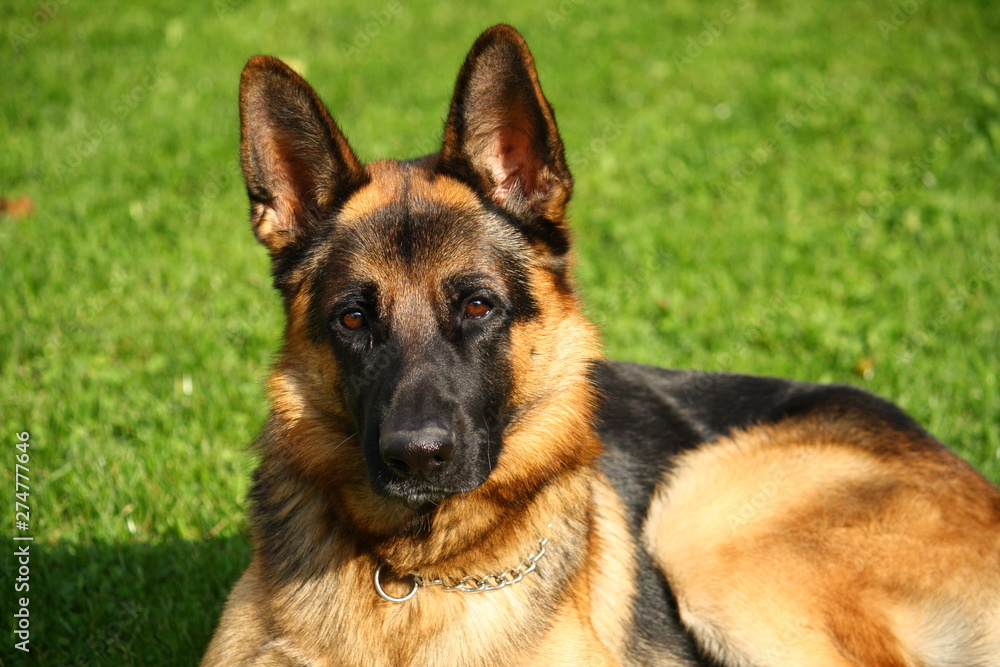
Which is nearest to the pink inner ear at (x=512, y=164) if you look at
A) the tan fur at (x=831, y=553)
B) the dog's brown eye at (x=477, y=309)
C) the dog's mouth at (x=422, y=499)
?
the dog's brown eye at (x=477, y=309)

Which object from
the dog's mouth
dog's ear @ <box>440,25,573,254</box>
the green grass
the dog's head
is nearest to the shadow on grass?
the green grass

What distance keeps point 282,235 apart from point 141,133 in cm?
658

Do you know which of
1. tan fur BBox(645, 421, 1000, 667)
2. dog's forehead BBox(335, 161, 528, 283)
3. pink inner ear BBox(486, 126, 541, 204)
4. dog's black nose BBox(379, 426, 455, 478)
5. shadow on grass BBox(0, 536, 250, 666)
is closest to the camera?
dog's black nose BBox(379, 426, 455, 478)

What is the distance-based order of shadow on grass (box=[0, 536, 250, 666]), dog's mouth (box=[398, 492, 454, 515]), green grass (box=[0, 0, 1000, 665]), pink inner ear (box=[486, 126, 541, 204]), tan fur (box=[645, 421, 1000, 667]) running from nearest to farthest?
dog's mouth (box=[398, 492, 454, 515]), pink inner ear (box=[486, 126, 541, 204]), tan fur (box=[645, 421, 1000, 667]), shadow on grass (box=[0, 536, 250, 666]), green grass (box=[0, 0, 1000, 665])

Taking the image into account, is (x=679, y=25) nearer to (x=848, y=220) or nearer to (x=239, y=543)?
(x=848, y=220)

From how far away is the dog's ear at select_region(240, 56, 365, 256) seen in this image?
325 cm

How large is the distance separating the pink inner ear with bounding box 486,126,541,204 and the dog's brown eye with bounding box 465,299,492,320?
0.50 m

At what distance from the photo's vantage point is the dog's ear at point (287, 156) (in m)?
3.25

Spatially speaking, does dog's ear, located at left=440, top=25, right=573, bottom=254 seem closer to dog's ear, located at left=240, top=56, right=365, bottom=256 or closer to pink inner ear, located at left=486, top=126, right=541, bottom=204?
pink inner ear, located at left=486, top=126, right=541, bottom=204

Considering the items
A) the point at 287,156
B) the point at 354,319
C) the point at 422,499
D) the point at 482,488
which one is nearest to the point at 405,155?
the point at 287,156

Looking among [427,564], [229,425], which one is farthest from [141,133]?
[427,564]

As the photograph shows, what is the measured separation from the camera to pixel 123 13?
11680 millimetres

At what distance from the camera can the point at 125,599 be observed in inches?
165

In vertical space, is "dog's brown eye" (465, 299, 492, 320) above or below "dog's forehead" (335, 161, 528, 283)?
below
